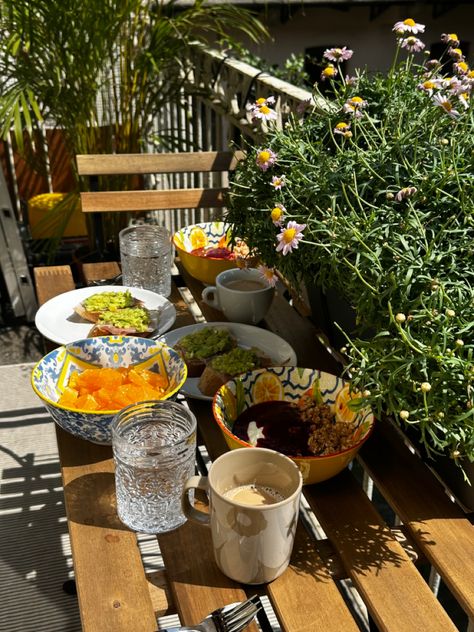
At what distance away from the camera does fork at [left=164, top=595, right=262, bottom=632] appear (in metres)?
0.81

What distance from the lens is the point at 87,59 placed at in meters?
3.14

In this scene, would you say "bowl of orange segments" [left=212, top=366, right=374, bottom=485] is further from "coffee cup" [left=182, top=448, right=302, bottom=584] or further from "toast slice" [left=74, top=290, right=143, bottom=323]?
"toast slice" [left=74, top=290, right=143, bottom=323]

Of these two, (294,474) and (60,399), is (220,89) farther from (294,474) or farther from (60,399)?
(294,474)

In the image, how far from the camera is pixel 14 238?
3340 mm

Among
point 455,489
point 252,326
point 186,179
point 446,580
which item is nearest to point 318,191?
point 252,326

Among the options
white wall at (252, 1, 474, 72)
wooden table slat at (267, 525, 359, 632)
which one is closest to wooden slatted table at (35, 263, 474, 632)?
wooden table slat at (267, 525, 359, 632)

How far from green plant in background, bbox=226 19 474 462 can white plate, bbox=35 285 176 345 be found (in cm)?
29

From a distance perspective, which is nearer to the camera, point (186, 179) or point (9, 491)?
point (9, 491)

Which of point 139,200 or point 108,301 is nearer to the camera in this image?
point 108,301

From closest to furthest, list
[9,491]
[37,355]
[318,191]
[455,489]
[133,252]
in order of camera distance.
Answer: [455,489] < [318,191] < [133,252] < [9,491] < [37,355]

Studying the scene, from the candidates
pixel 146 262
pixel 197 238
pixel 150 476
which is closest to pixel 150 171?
pixel 197 238

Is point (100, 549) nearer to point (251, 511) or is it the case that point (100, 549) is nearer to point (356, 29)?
point (251, 511)

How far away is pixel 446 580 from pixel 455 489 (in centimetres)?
16

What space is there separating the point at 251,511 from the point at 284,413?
1.09ft
